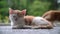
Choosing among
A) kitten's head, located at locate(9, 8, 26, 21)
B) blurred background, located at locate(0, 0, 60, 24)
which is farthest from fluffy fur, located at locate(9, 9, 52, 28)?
blurred background, located at locate(0, 0, 60, 24)

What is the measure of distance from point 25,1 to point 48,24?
361mm

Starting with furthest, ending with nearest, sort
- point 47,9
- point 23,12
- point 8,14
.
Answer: point 47,9 < point 8,14 < point 23,12

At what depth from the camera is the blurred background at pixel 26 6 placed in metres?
1.64

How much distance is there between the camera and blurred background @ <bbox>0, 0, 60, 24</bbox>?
5.38 ft

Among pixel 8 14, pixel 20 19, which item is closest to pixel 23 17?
pixel 20 19

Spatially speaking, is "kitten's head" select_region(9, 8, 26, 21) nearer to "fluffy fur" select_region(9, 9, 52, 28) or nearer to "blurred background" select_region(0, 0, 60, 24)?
"fluffy fur" select_region(9, 9, 52, 28)

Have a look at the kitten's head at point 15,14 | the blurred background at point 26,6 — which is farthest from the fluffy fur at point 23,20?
the blurred background at point 26,6

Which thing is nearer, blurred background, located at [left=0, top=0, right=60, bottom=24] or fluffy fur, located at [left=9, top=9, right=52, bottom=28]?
fluffy fur, located at [left=9, top=9, right=52, bottom=28]

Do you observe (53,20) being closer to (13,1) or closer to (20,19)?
(20,19)

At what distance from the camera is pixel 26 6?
1660 millimetres

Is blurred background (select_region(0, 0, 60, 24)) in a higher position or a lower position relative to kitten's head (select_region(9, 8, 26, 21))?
higher

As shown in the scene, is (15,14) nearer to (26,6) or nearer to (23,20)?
(23,20)

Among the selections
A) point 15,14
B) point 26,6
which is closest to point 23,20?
point 15,14

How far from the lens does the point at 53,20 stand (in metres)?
1.65
